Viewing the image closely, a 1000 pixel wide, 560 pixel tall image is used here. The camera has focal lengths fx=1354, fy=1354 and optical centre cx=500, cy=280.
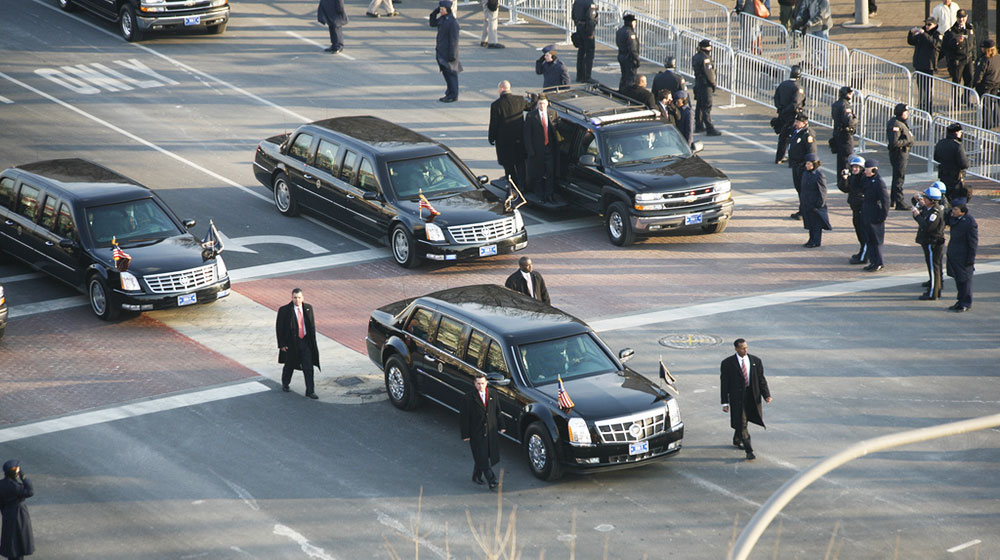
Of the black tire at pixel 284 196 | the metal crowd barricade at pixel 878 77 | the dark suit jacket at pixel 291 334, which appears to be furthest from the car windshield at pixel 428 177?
the metal crowd barricade at pixel 878 77

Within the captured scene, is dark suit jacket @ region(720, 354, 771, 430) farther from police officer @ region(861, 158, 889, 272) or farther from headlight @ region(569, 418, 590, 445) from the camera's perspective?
police officer @ region(861, 158, 889, 272)

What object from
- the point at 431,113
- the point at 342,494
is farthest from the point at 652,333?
the point at 431,113

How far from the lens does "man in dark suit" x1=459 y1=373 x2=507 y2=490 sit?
14.2 metres

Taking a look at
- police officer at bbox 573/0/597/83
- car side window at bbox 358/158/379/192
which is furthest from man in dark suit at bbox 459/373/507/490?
police officer at bbox 573/0/597/83

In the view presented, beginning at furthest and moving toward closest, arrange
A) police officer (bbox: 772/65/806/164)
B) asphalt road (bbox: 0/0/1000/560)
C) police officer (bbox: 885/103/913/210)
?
police officer (bbox: 772/65/806/164)
police officer (bbox: 885/103/913/210)
asphalt road (bbox: 0/0/1000/560)

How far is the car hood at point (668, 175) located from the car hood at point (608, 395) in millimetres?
7751

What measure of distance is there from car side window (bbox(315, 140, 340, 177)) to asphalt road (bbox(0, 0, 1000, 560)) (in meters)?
1.19

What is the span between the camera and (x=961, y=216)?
1959 centimetres

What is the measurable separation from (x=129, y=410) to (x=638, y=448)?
6343 mm

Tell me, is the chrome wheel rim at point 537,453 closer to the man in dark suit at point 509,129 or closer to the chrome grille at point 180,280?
the chrome grille at point 180,280

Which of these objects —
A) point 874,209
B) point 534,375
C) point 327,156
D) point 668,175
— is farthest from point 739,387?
point 327,156

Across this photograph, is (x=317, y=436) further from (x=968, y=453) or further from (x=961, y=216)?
(x=961, y=216)

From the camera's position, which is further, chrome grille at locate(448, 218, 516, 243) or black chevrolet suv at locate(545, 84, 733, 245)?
black chevrolet suv at locate(545, 84, 733, 245)

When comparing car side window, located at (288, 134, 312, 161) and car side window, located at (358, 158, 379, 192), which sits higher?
car side window, located at (288, 134, 312, 161)
